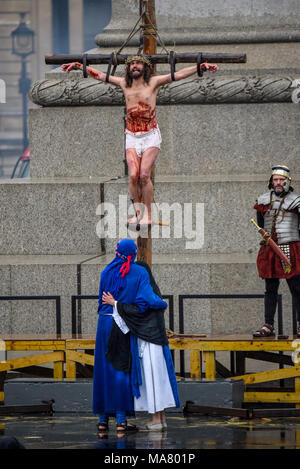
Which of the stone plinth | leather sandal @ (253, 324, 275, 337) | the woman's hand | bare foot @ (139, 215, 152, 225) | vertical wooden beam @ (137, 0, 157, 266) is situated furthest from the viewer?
the stone plinth

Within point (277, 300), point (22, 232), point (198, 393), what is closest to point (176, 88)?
point (22, 232)

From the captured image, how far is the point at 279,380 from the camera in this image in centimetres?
1398

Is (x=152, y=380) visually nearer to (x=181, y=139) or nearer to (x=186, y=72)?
(x=186, y=72)

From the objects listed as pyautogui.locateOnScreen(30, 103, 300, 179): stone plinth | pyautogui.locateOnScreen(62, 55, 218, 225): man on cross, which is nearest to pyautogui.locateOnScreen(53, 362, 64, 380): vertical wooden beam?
pyautogui.locateOnScreen(62, 55, 218, 225): man on cross

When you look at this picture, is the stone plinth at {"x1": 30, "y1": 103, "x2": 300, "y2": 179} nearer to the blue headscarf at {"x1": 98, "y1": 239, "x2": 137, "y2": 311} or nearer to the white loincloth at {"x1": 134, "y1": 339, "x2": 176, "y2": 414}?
the blue headscarf at {"x1": 98, "y1": 239, "x2": 137, "y2": 311}

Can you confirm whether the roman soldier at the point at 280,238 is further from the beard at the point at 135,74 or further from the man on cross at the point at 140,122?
the beard at the point at 135,74

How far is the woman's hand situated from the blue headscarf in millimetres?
54

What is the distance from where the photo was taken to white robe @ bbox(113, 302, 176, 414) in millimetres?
11438

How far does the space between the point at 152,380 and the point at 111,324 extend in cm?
65

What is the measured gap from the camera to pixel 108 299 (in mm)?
11523

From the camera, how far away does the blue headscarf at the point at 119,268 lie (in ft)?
37.8

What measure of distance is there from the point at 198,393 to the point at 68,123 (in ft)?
18.0

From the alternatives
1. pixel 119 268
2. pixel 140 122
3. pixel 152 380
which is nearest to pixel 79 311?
pixel 140 122

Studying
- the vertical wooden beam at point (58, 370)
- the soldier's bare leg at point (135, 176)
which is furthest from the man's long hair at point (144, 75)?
the vertical wooden beam at point (58, 370)
